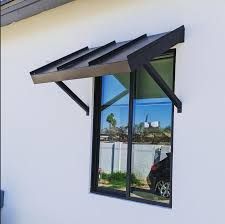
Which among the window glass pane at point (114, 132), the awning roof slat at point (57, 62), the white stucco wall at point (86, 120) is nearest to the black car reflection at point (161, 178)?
the white stucco wall at point (86, 120)

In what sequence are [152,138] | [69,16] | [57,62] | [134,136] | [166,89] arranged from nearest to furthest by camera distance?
1. [166,89]
2. [152,138]
3. [134,136]
4. [57,62]
5. [69,16]

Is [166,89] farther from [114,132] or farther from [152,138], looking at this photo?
[114,132]

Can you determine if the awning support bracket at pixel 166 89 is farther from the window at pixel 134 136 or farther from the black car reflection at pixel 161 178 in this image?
the black car reflection at pixel 161 178

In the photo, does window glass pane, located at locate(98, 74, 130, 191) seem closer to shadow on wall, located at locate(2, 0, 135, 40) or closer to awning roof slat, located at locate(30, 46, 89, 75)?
awning roof slat, located at locate(30, 46, 89, 75)

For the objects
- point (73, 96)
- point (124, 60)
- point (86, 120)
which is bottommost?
point (86, 120)

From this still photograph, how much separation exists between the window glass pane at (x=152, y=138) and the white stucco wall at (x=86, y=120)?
22cm

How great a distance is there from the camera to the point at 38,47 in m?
7.27

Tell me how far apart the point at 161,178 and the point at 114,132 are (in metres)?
1.01

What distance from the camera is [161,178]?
5.22 metres

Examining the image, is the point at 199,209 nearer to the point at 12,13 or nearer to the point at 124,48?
the point at 124,48

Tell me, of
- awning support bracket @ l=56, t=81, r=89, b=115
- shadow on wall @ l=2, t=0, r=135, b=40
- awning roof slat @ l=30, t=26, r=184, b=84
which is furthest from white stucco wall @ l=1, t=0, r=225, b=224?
awning roof slat @ l=30, t=26, r=184, b=84

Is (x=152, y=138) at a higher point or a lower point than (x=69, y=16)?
lower

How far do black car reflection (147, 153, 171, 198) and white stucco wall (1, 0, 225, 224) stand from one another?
208mm

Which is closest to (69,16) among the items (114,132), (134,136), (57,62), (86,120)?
(57,62)
